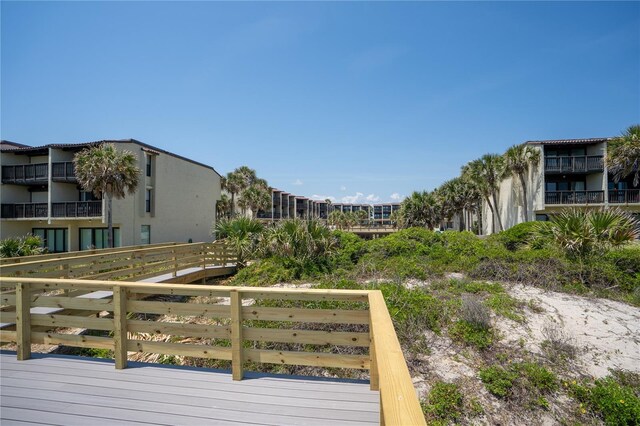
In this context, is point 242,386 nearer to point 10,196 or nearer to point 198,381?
point 198,381

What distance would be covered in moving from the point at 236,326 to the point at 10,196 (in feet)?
94.6

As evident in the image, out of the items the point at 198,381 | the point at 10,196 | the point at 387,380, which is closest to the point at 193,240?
the point at 10,196

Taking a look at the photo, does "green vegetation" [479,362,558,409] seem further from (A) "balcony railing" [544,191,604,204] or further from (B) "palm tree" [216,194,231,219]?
(B) "palm tree" [216,194,231,219]

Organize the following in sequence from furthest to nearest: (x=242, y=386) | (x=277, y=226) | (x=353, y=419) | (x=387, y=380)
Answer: (x=277, y=226) < (x=242, y=386) < (x=353, y=419) < (x=387, y=380)

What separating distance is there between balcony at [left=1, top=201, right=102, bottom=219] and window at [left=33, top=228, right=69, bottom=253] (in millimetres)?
1922

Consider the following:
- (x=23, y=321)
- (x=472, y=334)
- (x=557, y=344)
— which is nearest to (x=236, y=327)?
(x=23, y=321)

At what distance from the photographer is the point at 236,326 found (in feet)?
12.0

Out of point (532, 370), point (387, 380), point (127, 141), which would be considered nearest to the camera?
point (387, 380)

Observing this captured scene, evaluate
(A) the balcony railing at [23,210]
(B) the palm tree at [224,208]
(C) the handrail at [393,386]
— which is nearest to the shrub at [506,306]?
(C) the handrail at [393,386]

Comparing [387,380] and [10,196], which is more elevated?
[10,196]

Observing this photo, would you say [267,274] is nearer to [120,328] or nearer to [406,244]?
[406,244]

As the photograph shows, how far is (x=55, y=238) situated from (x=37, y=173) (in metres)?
4.94

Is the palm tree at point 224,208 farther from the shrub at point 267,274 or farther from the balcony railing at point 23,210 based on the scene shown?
the shrub at point 267,274

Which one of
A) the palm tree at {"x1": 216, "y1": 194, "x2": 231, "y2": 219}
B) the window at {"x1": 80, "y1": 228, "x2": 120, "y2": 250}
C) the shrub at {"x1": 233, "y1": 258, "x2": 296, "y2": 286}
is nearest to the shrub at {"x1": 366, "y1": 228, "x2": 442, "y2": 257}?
the shrub at {"x1": 233, "y1": 258, "x2": 296, "y2": 286}
